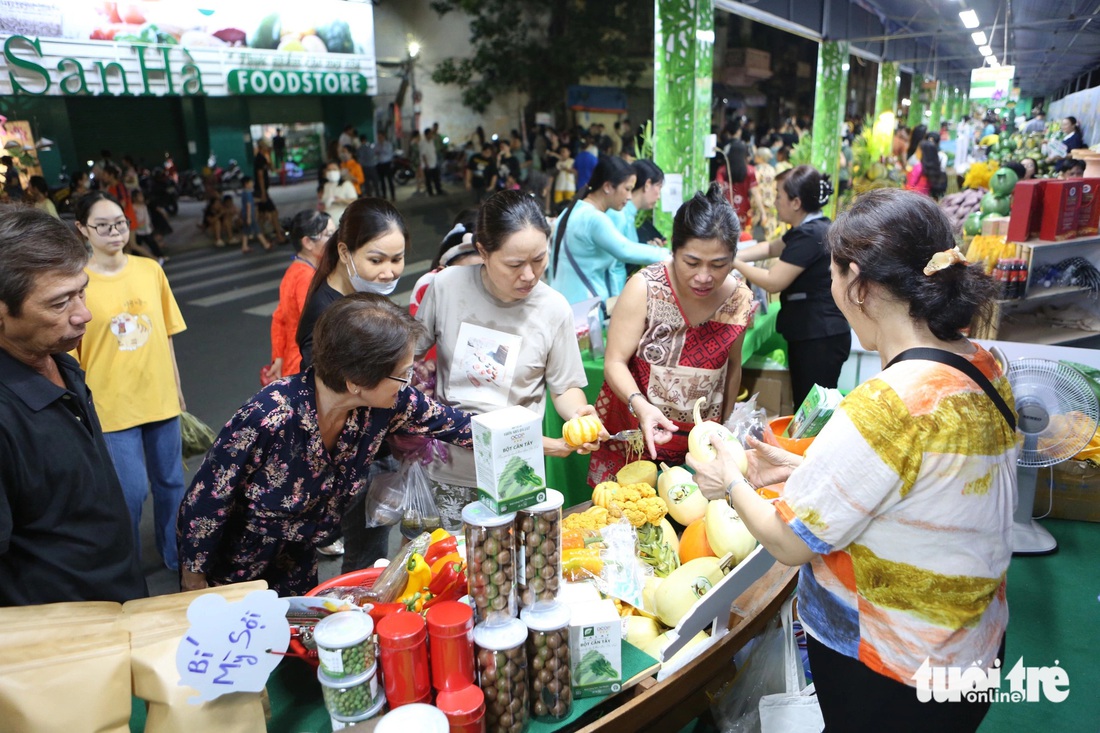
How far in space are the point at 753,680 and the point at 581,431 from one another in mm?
854

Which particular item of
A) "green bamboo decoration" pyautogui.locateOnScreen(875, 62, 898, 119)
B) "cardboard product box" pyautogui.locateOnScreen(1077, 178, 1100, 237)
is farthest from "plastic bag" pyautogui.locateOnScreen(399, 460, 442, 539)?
"green bamboo decoration" pyautogui.locateOnScreen(875, 62, 898, 119)

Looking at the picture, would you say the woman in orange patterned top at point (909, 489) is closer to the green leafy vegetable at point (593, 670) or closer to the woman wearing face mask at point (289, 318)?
the green leafy vegetable at point (593, 670)

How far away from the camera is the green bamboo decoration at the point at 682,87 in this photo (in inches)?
261

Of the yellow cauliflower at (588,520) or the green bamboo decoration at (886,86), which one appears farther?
the green bamboo decoration at (886,86)

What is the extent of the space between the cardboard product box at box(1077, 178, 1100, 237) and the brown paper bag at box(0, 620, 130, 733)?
484 centimetres

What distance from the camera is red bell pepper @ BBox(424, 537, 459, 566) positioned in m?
1.76

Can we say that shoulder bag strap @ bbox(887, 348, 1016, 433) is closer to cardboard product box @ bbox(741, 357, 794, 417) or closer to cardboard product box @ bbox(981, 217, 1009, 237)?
cardboard product box @ bbox(741, 357, 794, 417)

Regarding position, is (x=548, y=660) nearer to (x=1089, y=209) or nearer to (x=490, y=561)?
(x=490, y=561)

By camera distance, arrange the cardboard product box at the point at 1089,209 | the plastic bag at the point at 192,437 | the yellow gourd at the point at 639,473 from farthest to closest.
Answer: the cardboard product box at the point at 1089,209 < the plastic bag at the point at 192,437 < the yellow gourd at the point at 639,473

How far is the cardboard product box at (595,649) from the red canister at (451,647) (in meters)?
0.23

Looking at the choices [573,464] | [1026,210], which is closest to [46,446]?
[573,464]

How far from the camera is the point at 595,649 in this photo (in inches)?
59.4

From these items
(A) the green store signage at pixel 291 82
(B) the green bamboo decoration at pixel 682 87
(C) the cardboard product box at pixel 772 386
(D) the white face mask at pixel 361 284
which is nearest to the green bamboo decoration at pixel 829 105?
(B) the green bamboo decoration at pixel 682 87

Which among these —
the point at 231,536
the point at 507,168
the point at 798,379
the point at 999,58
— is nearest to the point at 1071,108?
the point at 999,58
